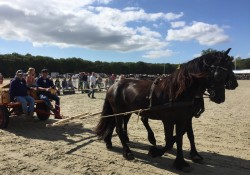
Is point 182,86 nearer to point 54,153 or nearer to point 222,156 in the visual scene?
point 222,156

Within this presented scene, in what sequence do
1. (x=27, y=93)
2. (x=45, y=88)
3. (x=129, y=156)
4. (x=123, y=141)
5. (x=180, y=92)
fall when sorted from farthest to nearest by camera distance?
1. (x=45, y=88)
2. (x=27, y=93)
3. (x=123, y=141)
4. (x=129, y=156)
5. (x=180, y=92)

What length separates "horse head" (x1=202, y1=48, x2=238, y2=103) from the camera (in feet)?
17.7

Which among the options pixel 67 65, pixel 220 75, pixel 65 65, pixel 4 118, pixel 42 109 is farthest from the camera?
pixel 67 65

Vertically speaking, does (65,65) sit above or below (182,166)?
above

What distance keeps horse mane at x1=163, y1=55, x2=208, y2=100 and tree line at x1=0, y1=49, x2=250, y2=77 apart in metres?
44.4

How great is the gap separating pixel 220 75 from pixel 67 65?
72.9m

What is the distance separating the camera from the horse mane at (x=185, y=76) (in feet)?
18.8

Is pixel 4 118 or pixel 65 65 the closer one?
pixel 4 118

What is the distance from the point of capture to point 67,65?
76.5 meters

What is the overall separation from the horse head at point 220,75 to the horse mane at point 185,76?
0.16 m

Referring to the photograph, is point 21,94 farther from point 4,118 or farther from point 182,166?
point 182,166

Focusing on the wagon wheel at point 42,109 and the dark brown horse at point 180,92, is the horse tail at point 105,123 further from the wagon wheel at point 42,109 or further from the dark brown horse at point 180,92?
the wagon wheel at point 42,109

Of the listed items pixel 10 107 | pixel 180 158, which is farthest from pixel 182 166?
pixel 10 107

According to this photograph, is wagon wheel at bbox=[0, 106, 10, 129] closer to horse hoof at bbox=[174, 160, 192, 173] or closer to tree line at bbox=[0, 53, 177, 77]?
horse hoof at bbox=[174, 160, 192, 173]
